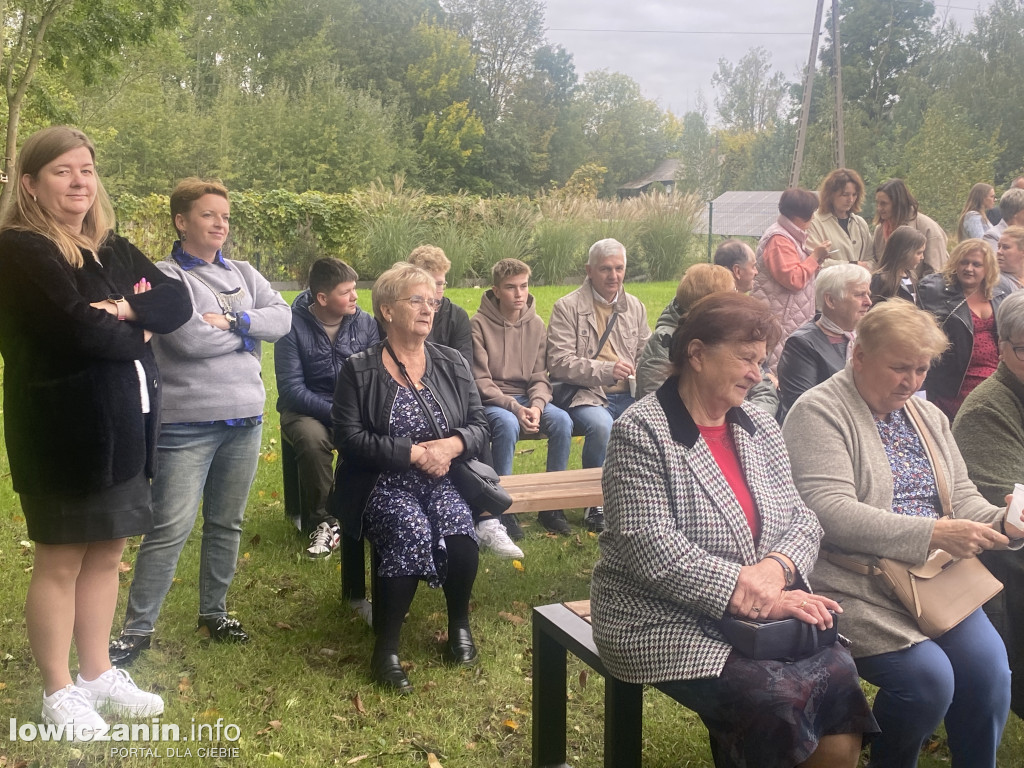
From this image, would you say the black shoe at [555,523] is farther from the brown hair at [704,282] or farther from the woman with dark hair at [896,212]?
the woman with dark hair at [896,212]

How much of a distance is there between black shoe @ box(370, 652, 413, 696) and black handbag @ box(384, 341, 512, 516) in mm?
697

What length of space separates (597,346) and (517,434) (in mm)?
829

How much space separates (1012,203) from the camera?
24.4ft

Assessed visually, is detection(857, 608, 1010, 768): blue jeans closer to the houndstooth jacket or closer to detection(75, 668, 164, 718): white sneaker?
the houndstooth jacket

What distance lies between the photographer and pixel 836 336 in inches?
183

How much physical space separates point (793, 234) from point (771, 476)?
4.20m

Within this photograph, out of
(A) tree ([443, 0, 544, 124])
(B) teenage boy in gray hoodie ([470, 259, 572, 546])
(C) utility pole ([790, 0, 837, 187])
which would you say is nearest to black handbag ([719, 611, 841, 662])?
(B) teenage boy in gray hoodie ([470, 259, 572, 546])

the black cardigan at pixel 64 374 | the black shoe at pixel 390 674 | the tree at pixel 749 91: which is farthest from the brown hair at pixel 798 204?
the tree at pixel 749 91

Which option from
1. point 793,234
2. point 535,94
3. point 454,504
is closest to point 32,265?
point 454,504

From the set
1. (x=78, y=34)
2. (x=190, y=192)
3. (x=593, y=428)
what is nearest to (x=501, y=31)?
(x=78, y=34)

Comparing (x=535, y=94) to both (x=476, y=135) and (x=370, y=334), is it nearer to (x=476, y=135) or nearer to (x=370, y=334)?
(x=476, y=135)

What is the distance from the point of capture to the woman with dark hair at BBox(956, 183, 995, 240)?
7910 millimetres

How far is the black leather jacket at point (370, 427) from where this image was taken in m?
3.82

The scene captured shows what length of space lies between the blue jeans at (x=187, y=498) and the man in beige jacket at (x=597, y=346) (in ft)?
7.89
